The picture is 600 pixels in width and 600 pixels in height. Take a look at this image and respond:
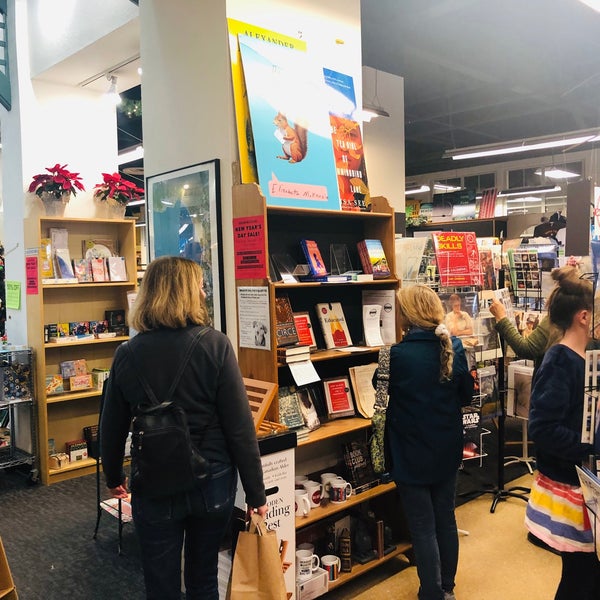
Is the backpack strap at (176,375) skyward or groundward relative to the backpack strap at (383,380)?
skyward

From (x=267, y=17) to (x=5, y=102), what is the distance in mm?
3064

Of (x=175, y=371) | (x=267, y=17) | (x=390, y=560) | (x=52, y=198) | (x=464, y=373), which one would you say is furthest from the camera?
(x=52, y=198)

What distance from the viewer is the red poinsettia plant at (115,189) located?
16.8ft

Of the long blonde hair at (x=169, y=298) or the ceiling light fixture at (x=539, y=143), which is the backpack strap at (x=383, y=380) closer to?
the long blonde hair at (x=169, y=298)


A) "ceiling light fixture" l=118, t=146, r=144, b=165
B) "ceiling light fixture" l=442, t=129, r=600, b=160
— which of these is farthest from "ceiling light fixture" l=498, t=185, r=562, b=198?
"ceiling light fixture" l=118, t=146, r=144, b=165

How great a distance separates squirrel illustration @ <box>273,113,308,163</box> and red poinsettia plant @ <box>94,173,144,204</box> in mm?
2564

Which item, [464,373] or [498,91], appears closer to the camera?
[464,373]

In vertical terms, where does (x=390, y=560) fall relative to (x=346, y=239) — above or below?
below

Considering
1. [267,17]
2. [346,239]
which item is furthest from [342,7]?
[346,239]

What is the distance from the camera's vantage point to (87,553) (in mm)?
3457

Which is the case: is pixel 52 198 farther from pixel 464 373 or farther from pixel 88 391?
pixel 464 373

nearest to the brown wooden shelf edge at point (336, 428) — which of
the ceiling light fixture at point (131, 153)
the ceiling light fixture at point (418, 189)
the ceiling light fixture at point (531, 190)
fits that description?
the ceiling light fixture at point (131, 153)

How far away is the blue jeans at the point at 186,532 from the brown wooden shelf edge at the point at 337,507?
698 mm

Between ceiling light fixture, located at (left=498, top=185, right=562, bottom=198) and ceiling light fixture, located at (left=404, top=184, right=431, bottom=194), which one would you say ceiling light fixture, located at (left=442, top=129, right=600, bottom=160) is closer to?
ceiling light fixture, located at (left=498, top=185, right=562, bottom=198)
